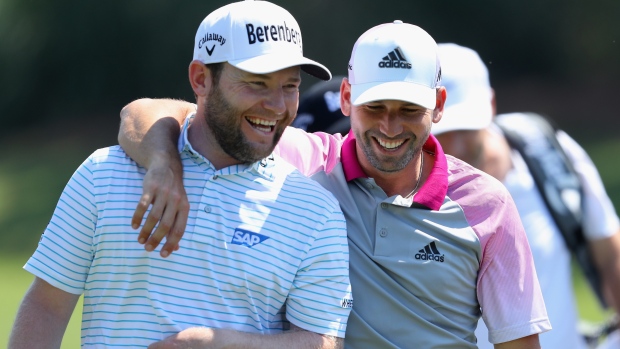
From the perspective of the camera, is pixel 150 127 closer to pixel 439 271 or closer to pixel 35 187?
pixel 439 271

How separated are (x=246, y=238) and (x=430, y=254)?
1.92ft

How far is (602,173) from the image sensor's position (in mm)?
15492

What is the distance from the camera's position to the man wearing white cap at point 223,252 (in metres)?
3.00

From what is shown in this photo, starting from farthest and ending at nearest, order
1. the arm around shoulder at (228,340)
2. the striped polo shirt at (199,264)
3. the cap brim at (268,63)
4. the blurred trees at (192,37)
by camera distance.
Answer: the blurred trees at (192,37)
the cap brim at (268,63)
the striped polo shirt at (199,264)
the arm around shoulder at (228,340)

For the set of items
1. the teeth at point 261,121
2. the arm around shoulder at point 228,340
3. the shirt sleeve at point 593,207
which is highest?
the teeth at point 261,121

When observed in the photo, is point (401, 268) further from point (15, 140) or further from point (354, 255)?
point (15, 140)

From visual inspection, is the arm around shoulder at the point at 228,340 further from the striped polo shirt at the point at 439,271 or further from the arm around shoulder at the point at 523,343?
the arm around shoulder at the point at 523,343

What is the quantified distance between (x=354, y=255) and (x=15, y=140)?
18.2 meters

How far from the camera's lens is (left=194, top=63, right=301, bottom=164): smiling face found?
3164 mm

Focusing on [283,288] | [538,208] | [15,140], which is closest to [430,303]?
[283,288]

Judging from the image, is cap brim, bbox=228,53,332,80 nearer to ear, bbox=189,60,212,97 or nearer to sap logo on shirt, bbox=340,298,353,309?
ear, bbox=189,60,212,97

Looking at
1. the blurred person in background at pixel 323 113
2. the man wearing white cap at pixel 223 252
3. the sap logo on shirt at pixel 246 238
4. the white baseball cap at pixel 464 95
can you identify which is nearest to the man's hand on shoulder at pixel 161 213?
the man wearing white cap at pixel 223 252

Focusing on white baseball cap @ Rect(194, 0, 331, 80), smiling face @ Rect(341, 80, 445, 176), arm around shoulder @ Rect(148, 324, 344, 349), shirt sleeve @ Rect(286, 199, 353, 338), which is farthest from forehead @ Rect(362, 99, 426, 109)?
arm around shoulder @ Rect(148, 324, 344, 349)

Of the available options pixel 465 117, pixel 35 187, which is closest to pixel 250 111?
pixel 465 117
